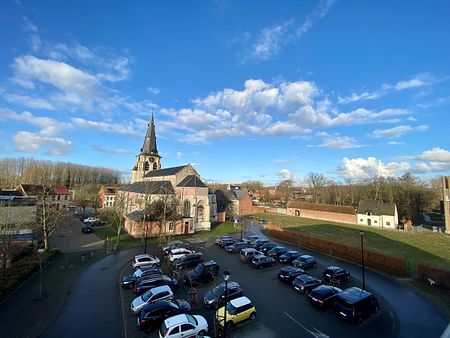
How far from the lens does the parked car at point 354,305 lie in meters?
15.4

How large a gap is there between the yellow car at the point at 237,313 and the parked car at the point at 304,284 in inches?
230

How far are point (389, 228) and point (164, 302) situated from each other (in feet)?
190

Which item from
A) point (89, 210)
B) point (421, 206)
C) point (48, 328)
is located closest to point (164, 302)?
point (48, 328)

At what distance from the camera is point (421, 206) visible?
7025 centimetres

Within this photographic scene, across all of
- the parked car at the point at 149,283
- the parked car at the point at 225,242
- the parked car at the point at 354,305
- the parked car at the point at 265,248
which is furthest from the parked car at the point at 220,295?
the parked car at the point at 225,242

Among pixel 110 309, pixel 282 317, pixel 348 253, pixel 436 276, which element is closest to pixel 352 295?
pixel 282 317

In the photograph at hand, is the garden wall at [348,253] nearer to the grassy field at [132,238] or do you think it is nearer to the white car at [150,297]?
the grassy field at [132,238]

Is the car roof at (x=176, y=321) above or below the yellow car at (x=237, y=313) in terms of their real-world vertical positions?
above

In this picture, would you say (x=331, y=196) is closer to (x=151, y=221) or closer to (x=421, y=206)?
(x=421, y=206)

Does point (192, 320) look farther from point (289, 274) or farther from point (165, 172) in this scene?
point (165, 172)

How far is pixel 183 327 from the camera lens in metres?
13.6

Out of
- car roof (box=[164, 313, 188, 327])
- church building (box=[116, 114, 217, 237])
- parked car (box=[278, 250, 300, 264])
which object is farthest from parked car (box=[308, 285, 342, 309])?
church building (box=[116, 114, 217, 237])

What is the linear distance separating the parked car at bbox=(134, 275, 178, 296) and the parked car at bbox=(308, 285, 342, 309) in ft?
36.0

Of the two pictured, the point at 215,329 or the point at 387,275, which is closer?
the point at 215,329
